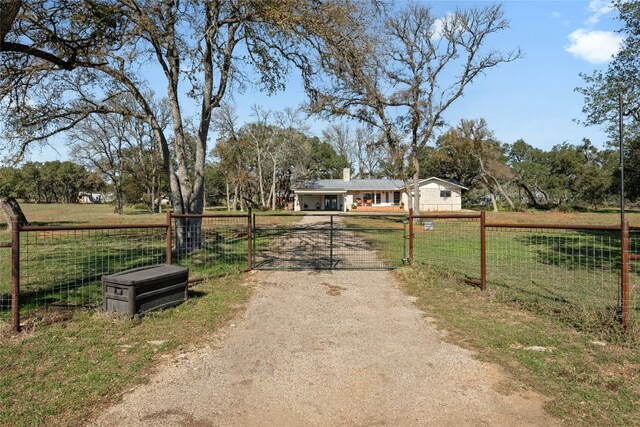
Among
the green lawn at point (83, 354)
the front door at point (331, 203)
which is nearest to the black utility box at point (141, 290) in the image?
the green lawn at point (83, 354)

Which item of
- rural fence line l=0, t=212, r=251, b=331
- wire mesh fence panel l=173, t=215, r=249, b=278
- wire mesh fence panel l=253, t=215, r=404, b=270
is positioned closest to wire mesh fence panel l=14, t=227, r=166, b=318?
rural fence line l=0, t=212, r=251, b=331

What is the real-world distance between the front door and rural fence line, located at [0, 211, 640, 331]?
A: 103 ft

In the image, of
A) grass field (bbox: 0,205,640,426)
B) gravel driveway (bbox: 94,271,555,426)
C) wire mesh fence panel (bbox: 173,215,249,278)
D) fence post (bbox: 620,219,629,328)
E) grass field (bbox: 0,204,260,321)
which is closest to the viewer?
gravel driveway (bbox: 94,271,555,426)

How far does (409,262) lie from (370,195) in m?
37.5

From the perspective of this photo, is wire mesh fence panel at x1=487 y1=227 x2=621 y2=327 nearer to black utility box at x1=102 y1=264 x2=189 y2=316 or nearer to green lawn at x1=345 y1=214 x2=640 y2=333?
green lawn at x1=345 y1=214 x2=640 y2=333

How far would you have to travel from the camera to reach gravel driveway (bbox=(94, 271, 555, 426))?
3002 millimetres

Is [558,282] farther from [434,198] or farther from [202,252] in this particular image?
[434,198]

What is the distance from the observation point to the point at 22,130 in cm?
1231

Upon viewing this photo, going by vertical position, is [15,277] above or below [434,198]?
below

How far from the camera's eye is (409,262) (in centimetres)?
900

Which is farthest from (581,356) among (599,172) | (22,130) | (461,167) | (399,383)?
(599,172)

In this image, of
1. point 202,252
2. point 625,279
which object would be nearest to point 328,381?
point 625,279

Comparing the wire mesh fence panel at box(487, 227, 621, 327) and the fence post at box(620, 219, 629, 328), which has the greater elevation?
the fence post at box(620, 219, 629, 328)

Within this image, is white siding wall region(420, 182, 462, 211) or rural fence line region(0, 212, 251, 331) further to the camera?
white siding wall region(420, 182, 462, 211)
